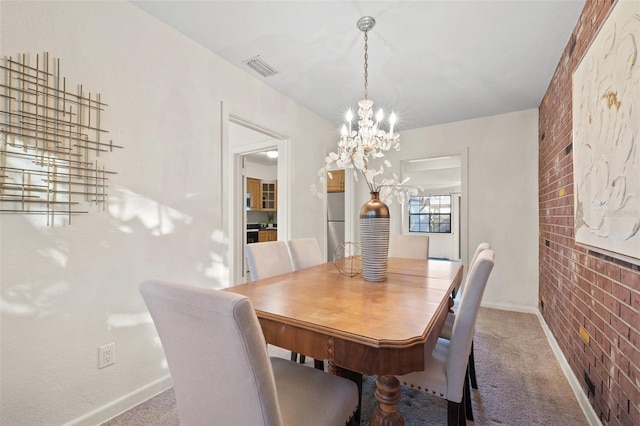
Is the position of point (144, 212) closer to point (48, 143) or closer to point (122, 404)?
point (48, 143)

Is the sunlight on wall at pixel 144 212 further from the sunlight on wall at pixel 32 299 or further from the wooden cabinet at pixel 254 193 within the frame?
the wooden cabinet at pixel 254 193

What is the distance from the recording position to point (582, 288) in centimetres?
187

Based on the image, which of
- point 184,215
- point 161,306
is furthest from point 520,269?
point 161,306

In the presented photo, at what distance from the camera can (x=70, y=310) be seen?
1541 mm

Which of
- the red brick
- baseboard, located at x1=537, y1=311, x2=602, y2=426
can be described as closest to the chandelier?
the red brick

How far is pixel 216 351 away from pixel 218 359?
0.03m

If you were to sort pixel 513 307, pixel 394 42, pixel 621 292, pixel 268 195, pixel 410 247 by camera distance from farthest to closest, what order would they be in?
pixel 268 195 → pixel 513 307 → pixel 410 247 → pixel 394 42 → pixel 621 292

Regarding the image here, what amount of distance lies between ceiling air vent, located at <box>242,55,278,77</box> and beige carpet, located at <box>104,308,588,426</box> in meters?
2.50

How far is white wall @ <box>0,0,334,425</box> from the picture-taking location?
1.40 m

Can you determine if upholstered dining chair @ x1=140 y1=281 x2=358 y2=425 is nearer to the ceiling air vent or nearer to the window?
the ceiling air vent

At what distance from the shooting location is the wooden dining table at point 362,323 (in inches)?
35.0

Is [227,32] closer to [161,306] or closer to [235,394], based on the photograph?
[161,306]

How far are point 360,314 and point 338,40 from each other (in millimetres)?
1979

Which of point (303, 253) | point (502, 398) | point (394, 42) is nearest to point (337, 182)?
point (303, 253)
